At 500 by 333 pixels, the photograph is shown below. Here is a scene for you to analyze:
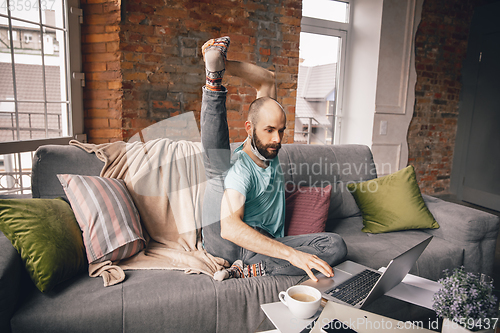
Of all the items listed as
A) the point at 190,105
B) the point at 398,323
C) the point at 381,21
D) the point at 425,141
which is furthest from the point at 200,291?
the point at 425,141

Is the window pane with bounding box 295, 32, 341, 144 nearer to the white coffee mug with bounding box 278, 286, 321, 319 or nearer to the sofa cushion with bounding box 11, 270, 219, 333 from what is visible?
the sofa cushion with bounding box 11, 270, 219, 333

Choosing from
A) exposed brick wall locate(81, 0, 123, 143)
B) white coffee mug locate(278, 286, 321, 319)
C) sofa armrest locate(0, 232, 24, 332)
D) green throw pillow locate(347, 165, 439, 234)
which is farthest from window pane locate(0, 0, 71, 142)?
green throw pillow locate(347, 165, 439, 234)

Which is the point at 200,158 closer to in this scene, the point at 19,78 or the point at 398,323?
the point at 398,323

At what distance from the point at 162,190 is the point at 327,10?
10.1ft

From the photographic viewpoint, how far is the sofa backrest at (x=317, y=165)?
5.05 feet

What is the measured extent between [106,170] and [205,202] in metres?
0.54

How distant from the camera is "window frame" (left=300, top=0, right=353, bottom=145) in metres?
3.53

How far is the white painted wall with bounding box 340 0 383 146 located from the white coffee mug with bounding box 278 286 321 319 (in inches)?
121

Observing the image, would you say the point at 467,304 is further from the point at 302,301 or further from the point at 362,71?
the point at 362,71

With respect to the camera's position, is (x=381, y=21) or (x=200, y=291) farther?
(x=381, y=21)

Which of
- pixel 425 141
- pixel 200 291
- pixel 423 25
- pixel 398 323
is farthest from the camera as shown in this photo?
pixel 425 141

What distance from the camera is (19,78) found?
2176 mm

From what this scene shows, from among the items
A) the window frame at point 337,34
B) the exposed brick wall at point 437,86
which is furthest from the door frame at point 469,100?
the window frame at point 337,34

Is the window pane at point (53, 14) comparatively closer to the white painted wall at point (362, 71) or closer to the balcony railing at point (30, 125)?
the balcony railing at point (30, 125)
